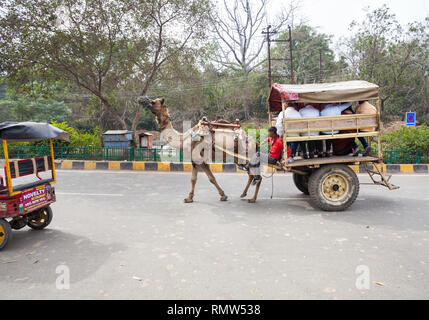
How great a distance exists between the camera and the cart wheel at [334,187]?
19.7 ft

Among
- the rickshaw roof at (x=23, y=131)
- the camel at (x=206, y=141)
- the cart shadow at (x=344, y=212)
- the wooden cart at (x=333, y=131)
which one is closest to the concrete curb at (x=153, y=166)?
the camel at (x=206, y=141)

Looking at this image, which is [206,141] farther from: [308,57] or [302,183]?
[308,57]

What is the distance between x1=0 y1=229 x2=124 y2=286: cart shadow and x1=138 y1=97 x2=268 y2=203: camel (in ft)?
9.18

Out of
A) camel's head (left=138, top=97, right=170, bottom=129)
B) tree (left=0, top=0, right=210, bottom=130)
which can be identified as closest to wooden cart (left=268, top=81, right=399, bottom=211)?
camel's head (left=138, top=97, right=170, bottom=129)

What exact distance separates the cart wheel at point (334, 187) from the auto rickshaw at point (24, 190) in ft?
15.0

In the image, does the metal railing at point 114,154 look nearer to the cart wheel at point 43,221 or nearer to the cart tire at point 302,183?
the cart tire at point 302,183

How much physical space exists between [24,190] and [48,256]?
3.72 ft

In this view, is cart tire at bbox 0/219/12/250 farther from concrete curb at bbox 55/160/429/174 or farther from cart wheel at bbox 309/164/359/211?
concrete curb at bbox 55/160/429/174

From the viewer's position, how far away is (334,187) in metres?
6.10

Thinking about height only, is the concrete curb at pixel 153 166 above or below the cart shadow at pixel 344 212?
above

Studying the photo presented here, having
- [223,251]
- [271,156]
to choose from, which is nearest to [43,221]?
[223,251]

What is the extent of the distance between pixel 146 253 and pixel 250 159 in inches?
144

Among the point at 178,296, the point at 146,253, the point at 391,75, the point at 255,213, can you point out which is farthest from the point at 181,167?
the point at 391,75
